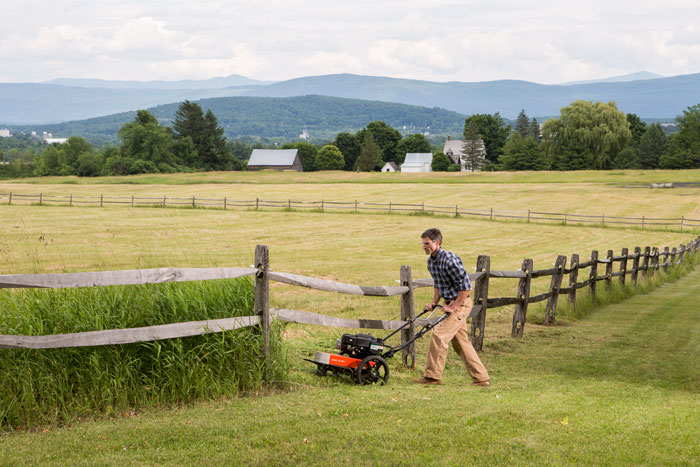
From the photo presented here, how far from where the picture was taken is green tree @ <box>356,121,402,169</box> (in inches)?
5926

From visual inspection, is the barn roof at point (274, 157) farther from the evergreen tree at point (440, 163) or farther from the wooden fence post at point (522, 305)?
the wooden fence post at point (522, 305)

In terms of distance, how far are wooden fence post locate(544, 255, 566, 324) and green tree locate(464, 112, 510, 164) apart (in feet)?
445

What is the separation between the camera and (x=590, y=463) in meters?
4.98

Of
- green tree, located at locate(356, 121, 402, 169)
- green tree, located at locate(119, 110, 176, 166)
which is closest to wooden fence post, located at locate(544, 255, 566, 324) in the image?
green tree, located at locate(119, 110, 176, 166)

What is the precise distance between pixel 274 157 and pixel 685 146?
88.8m

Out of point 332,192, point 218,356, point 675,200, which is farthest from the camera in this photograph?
point 332,192

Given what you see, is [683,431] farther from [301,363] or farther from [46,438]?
[46,438]

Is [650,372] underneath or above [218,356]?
underneath

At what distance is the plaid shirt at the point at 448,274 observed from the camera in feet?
25.0

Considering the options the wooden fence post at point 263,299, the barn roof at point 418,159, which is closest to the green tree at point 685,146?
the barn roof at point 418,159

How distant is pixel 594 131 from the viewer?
108m

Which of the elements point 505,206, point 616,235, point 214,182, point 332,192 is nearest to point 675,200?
point 505,206

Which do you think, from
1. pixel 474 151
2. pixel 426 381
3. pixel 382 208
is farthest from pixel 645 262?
pixel 474 151

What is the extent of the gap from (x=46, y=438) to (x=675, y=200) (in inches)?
2612
